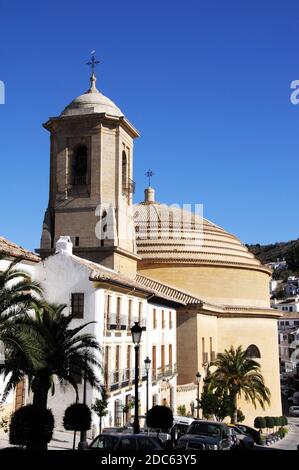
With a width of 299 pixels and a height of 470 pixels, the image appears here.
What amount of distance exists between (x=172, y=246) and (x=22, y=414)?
34.9m

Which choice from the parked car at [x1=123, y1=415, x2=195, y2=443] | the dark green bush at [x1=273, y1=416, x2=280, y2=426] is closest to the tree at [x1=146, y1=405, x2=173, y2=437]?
the parked car at [x1=123, y1=415, x2=195, y2=443]

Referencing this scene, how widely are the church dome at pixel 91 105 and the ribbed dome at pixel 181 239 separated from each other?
13709mm

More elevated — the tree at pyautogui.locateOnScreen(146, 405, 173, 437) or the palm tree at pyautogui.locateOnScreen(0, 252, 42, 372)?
the palm tree at pyautogui.locateOnScreen(0, 252, 42, 372)

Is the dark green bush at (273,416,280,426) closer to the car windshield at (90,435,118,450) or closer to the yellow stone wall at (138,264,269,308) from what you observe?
the yellow stone wall at (138,264,269,308)

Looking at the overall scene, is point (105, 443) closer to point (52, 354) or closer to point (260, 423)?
point (52, 354)

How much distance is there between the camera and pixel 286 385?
96188mm

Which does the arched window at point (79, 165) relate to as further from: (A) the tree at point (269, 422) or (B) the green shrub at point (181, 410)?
(A) the tree at point (269, 422)

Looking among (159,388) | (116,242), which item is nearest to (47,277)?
(116,242)

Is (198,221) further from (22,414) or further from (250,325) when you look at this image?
(22,414)

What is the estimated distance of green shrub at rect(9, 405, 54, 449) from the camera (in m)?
16.6

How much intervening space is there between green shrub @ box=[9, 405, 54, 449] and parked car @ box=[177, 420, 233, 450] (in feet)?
13.2

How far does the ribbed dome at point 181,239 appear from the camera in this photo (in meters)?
50.5

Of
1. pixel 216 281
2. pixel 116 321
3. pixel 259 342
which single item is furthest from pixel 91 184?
pixel 259 342

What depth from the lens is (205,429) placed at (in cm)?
2023
